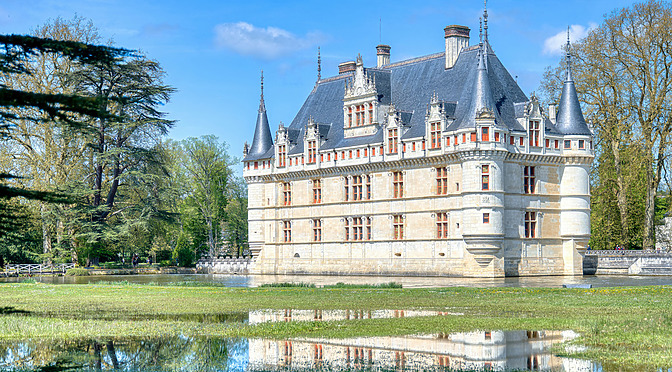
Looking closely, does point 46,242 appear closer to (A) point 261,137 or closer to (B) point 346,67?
(A) point 261,137

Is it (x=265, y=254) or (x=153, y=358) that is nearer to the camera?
(x=153, y=358)

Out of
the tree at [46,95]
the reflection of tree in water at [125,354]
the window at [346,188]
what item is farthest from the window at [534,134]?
the tree at [46,95]

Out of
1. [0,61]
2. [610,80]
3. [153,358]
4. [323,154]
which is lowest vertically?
[153,358]

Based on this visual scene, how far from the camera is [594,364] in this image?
12273 mm

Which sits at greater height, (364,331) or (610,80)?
(610,80)

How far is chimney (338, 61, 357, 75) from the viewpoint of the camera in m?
57.7

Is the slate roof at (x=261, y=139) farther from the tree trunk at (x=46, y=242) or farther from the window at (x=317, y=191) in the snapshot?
the tree trunk at (x=46, y=242)

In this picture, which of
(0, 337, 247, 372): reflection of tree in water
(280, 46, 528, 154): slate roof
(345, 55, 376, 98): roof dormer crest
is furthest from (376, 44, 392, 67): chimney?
(0, 337, 247, 372): reflection of tree in water

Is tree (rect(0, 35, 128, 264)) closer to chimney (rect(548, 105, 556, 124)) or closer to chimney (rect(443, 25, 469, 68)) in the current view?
chimney (rect(548, 105, 556, 124))

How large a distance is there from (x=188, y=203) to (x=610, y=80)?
38976 millimetres

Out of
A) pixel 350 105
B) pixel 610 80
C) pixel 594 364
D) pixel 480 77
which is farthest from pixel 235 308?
pixel 610 80

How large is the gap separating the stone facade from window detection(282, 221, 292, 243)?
0.11m

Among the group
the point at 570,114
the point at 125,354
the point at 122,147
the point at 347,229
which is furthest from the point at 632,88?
the point at 125,354

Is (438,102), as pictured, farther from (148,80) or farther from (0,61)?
(0,61)
